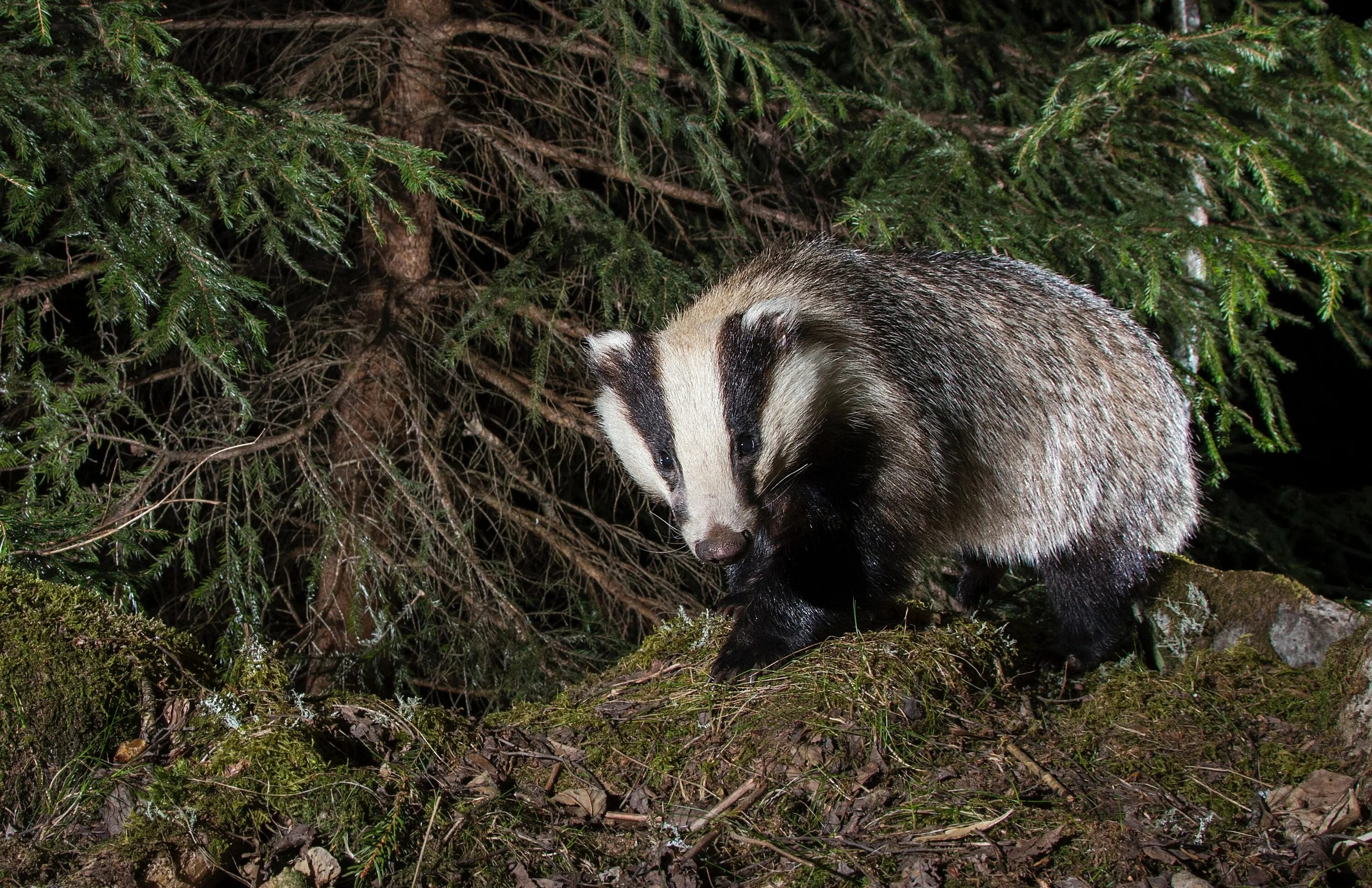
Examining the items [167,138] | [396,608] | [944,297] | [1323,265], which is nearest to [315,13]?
[167,138]

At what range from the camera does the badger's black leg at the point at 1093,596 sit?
12.3 feet

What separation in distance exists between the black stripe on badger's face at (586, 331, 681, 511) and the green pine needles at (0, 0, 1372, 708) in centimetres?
55

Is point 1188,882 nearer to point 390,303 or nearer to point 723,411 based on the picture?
point 723,411

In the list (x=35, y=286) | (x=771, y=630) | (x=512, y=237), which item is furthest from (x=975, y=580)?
(x=35, y=286)

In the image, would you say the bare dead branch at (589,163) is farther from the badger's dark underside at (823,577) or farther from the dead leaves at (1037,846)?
the dead leaves at (1037,846)

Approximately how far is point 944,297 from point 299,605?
10.4ft

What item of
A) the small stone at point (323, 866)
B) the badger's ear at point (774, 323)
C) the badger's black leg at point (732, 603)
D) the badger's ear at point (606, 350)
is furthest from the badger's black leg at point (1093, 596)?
the small stone at point (323, 866)

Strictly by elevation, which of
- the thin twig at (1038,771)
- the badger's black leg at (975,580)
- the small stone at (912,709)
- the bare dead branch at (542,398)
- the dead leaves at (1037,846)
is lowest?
the badger's black leg at (975,580)

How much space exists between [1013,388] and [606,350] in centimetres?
154

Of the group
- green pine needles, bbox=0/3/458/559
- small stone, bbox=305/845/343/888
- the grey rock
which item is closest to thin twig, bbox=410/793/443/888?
small stone, bbox=305/845/343/888

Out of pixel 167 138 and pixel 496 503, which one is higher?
pixel 167 138

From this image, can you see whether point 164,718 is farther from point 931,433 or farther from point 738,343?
point 931,433

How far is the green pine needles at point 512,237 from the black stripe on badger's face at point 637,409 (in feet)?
1.80

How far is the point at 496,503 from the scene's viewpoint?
4457mm
